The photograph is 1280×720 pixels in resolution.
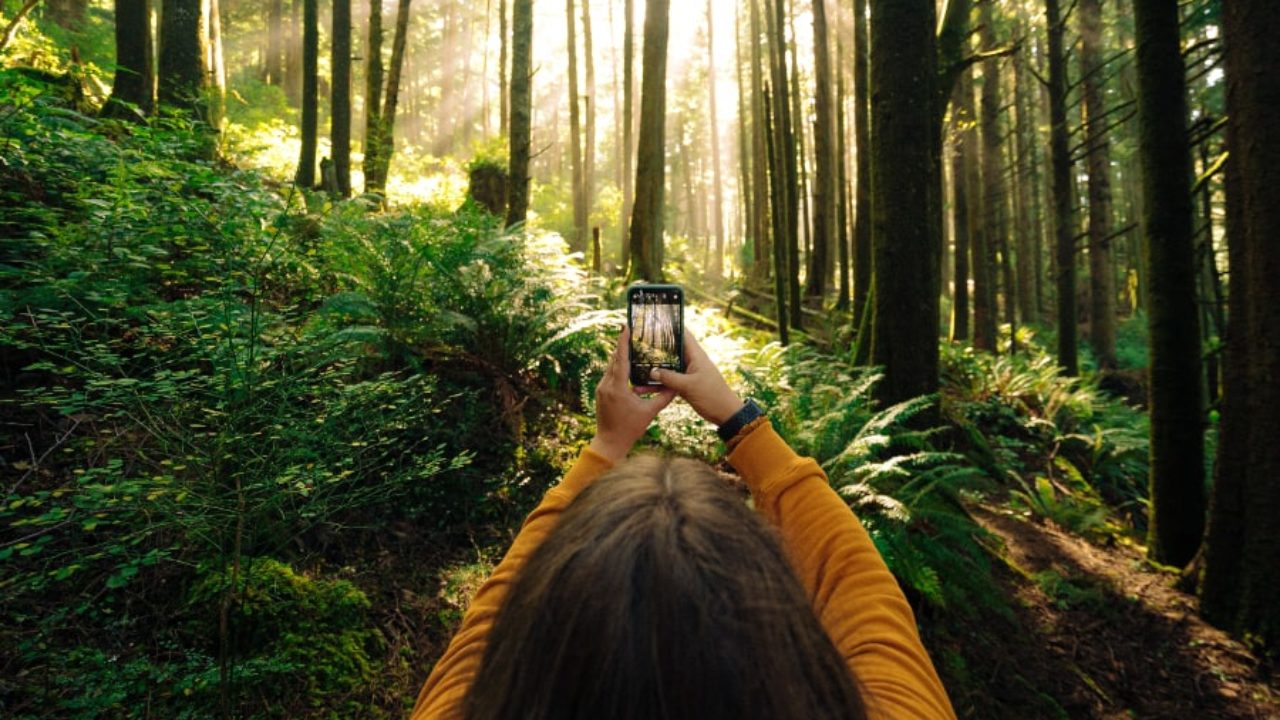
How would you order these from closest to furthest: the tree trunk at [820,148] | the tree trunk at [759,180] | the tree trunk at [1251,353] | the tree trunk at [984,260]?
1. the tree trunk at [1251,353]
2. the tree trunk at [984,260]
3. the tree trunk at [820,148]
4. the tree trunk at [759,180]

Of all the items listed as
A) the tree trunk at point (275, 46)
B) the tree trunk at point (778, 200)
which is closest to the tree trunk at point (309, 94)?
the tree trunk at point (778, 200)

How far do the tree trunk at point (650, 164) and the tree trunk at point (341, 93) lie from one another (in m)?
5.92

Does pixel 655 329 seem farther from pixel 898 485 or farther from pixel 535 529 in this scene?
pixel 898 485

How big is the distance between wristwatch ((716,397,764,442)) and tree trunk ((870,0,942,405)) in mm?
4271

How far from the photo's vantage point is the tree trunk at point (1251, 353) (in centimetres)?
404

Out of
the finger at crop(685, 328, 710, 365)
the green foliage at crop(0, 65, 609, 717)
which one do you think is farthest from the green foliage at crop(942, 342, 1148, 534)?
the finger at crop(685, 328, 710, 365)

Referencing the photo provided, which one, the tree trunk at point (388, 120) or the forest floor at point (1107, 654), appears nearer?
the forest floor at point (1107, 654)

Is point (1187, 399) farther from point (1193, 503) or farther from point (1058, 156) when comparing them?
point (1058, 156)

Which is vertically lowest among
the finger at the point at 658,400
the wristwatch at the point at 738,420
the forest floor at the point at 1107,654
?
the forest floor at the point at 1107,654

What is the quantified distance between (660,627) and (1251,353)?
18.4 ft

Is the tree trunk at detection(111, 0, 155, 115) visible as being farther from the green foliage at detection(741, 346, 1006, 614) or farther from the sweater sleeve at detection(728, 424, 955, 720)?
the sweater sleeve at detection(728, 424, 955, 720)

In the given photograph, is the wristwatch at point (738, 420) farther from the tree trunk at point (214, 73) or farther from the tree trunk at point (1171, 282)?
the tree trunk at point (214, 73)

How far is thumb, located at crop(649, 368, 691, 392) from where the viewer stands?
153 cm

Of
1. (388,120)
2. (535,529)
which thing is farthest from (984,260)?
(535,529)
